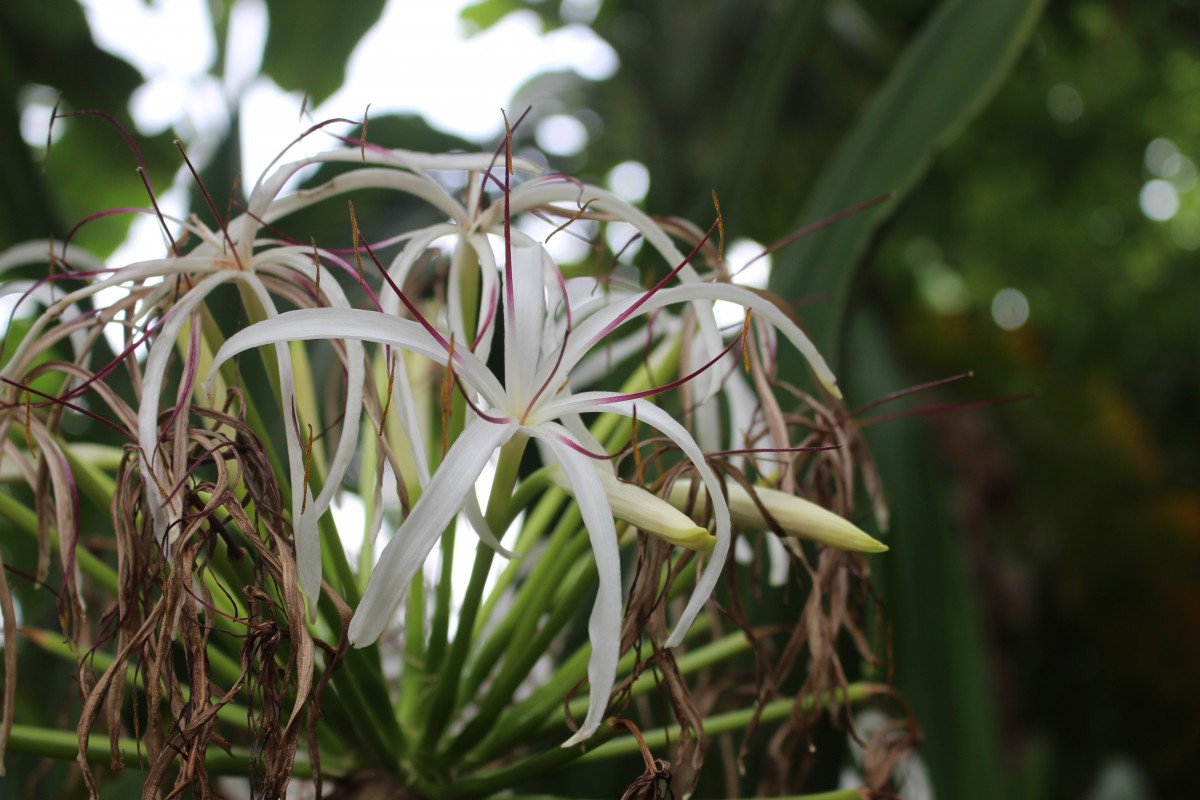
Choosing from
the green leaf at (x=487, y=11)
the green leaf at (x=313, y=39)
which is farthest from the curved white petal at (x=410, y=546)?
the green leaf at (x=487, y=11)

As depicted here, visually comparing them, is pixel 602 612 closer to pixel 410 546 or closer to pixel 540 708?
pixel 410 546

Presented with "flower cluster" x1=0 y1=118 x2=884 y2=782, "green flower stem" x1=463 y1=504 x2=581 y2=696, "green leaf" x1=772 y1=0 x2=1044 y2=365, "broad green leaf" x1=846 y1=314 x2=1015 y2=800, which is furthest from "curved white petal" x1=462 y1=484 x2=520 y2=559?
"broad green leaf" x1=846 y1=314 x2=1015 y2=800

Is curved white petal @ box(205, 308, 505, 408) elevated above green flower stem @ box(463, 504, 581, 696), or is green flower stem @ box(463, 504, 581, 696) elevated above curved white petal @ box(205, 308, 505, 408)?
curved white petal @ box(205, 308, 505, 408)

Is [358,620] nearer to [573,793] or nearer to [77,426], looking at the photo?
[573,793]

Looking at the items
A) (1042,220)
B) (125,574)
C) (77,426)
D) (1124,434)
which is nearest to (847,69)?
(1042,220)

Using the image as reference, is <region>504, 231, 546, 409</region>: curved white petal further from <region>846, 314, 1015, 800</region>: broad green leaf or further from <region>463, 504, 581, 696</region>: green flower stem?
<region>846, 314, 1015, 800</region>: broad green leaf

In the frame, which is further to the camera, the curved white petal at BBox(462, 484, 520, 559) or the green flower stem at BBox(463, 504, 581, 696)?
the green flower stem at BBox(463, 504, 581, 696)

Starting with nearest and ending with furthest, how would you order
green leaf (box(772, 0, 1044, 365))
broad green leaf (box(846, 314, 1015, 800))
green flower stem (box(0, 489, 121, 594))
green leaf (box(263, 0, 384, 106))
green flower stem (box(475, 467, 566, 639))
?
green flower stem (box(0, 489, 121, 594)) < green flower stem (box(475, 467, 566, 639)) < green leaf (box(772, 0, 1044, 365)) < broad green leaf (box(846, 314, 1015, 800)) < green leaf (box(263, 0, 384, 106))
